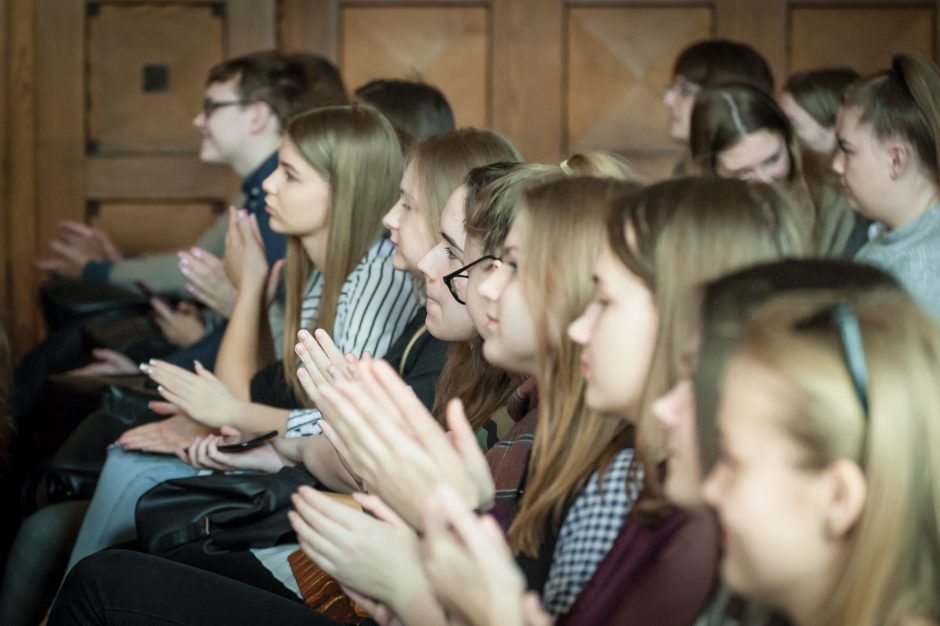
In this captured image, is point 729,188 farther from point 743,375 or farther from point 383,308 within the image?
point 383,308

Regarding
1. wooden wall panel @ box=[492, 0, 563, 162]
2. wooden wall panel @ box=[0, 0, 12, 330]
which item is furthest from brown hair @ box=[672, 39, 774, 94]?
wooden wall panel @ box=[0, 0, 12, 330]

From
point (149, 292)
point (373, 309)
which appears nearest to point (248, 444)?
point (373, 309)

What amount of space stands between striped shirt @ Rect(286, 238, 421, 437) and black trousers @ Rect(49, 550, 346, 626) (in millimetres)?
647

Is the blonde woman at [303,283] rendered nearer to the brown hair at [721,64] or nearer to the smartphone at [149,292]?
the smartphone at [149,292]

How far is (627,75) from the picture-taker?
14.9ft

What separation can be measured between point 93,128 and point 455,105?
1195 millimetres

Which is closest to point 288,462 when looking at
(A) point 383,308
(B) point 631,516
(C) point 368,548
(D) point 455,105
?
(A) point 383,308

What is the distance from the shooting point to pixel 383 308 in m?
2.56

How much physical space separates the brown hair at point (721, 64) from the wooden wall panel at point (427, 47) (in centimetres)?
73

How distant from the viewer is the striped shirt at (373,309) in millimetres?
2539

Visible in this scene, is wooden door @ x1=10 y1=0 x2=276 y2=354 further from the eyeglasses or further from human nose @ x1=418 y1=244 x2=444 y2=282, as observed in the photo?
human nose @ x1=418 y1=244 x2=444 y2=282

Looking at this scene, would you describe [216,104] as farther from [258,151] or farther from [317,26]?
[317,26]

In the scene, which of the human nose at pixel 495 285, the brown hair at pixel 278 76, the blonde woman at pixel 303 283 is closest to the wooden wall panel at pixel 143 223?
the brown hair at pixel 278 76

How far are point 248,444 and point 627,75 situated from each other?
2507 millimetres
